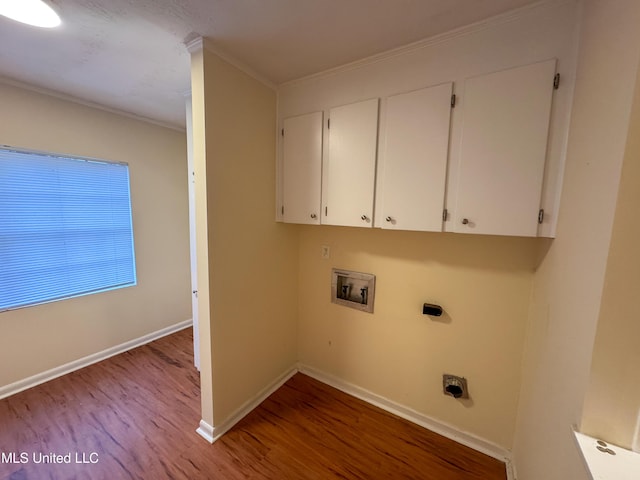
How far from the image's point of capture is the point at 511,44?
123 centimetres

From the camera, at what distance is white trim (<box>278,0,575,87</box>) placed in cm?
118

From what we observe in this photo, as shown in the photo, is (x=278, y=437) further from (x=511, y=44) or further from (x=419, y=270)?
(x=511, y=44)

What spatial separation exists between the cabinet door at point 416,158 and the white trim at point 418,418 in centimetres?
141

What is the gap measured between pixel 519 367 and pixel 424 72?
183 cm

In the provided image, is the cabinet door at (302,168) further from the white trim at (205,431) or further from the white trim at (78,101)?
the white trim at (78,101)

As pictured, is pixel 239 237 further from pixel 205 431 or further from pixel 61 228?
pixel 61 228

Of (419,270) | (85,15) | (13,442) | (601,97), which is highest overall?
(85,15)

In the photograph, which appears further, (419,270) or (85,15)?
(419,270)

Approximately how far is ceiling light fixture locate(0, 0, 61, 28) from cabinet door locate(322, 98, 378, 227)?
1495 millimetres

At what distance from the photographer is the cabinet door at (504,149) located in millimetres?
1190

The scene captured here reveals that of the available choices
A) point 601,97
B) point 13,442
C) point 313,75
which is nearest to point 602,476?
point 601,97

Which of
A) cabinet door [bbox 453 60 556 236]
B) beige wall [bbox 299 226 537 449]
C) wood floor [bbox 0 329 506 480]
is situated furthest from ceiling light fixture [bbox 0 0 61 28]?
wood floor [bbox 0 329 506 480]

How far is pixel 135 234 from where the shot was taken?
2771 millimetres

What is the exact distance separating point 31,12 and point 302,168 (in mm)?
1535
